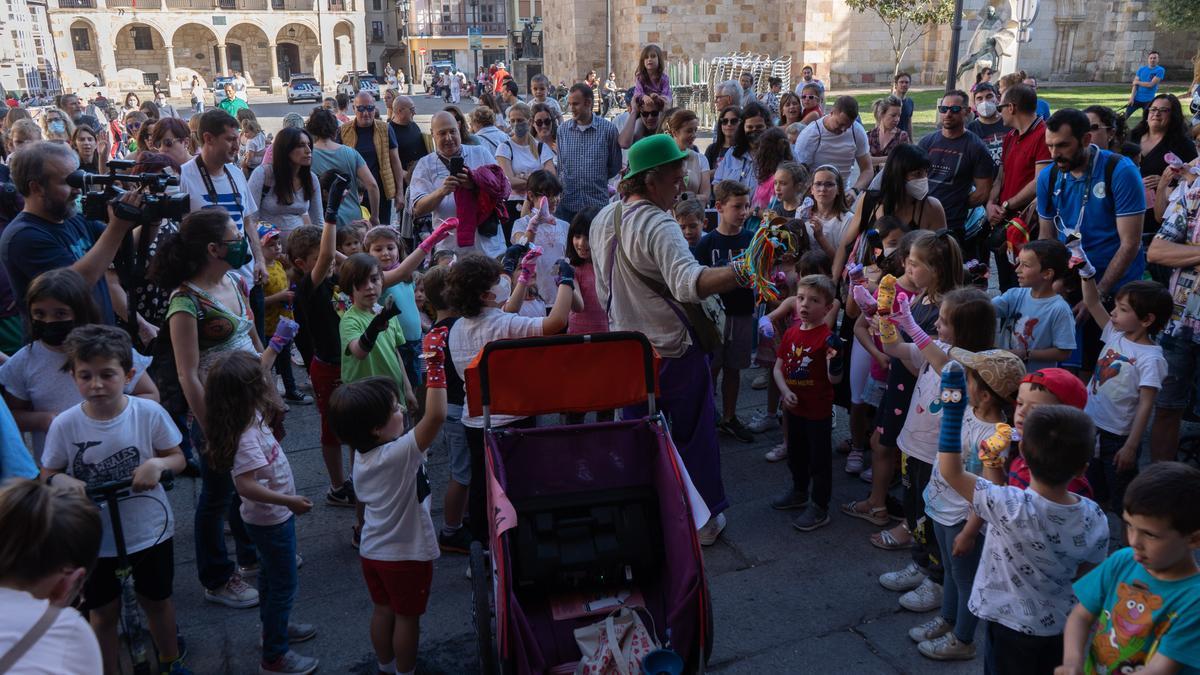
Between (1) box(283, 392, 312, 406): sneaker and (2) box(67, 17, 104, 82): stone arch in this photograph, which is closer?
(1) box(283, 392, 312, 406): sneaker

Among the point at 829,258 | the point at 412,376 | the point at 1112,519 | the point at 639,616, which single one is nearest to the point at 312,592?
the point at 412,376

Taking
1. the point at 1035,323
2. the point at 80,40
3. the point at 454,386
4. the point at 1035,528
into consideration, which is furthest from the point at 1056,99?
the point at 80,40

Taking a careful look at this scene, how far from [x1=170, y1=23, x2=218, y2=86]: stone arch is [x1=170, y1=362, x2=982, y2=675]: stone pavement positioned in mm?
67341

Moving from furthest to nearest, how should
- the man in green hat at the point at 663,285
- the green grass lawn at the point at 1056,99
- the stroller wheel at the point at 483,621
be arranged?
the green grass lawn at the point at 1056,99, the man in green hat at the point at 663,285, the stroller wheel at the point at 483,621

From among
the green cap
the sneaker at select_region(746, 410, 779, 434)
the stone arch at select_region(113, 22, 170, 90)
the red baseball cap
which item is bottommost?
the sneaker at select_region(746, 410, 779, 434)

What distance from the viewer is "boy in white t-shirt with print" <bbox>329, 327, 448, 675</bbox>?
3.06 m

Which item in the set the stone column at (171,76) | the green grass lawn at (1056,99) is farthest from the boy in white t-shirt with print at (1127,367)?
the stone column at (171,76)

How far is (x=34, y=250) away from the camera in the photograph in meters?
3.78

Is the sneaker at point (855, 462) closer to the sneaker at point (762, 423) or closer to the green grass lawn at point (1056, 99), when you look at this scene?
the sneaker at point (762, 423)

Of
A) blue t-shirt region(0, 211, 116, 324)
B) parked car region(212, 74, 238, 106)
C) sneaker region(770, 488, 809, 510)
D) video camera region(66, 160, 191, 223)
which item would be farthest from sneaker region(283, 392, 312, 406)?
parked car region(212, 74, 238, 106)

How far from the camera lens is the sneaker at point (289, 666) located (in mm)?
3361

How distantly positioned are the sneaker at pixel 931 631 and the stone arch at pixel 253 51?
6960cm

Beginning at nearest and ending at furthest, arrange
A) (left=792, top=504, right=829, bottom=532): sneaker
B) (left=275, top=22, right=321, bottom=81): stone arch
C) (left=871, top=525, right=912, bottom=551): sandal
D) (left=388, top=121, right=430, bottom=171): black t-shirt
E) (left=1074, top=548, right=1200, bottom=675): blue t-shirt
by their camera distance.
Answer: (left=1074, top=548, right=1200, bottom=675): blue t-shirt < (left=871, top=525, right=912, bottom=551): sandal < (left=792, top=504, right=829, bottom=532): sneaker < (left=388, top=121, right=430, bottom=171): black t-shirt < (left=275, top=22, right=321, bottom=81): stone arch

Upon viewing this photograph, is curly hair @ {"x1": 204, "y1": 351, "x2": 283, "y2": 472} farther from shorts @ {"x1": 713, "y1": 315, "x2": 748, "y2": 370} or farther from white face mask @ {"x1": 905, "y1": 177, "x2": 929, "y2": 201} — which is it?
white face mask @ {"x1": 905, "y1": 177, "x2": 929, "y2": 201}
